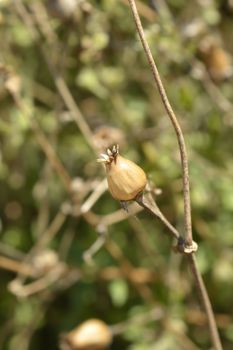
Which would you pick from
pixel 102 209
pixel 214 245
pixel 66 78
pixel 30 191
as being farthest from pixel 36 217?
pixel 214 245

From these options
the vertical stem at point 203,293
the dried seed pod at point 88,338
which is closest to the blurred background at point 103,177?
the dried seed pod at point 88,338

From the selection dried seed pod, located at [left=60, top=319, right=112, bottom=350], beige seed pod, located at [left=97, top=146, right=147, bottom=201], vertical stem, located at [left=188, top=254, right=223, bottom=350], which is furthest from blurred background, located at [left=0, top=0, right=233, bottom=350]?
beige seed pod, located at [left=97, top=146, right=147, bottom=201]

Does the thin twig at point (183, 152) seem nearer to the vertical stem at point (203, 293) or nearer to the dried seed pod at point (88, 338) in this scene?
the vertical stem at point (203, 293)

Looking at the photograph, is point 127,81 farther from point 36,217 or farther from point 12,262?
point 12,262

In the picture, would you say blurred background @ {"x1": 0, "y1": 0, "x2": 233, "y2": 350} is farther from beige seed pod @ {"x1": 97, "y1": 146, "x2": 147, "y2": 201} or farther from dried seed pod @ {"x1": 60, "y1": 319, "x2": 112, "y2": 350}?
beige seed pod @ {"x1": 97, "y1": 146, "x2": 147, "y2": 201}

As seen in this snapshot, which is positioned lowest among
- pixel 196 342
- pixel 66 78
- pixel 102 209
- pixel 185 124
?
pixel 196 342

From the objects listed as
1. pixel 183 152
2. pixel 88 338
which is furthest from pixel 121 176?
pixel 88 338
